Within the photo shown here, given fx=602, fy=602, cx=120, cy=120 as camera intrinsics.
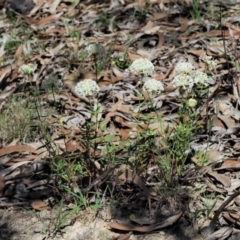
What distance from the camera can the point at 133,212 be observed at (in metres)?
3.31

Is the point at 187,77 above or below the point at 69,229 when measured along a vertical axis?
above

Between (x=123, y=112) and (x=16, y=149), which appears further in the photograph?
(x=123, y=112)

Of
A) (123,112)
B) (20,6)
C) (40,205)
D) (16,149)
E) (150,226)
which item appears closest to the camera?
(150,226)

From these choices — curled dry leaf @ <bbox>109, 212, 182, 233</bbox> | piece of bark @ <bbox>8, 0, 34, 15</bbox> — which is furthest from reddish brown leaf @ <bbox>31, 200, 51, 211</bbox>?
piece of bark @ <bbox>8, 0, 34, 15</bbox>

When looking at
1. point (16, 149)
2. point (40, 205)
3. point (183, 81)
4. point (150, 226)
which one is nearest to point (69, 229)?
point (40, 205)

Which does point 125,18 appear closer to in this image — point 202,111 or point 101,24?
point 101,24

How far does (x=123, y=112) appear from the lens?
4020 millimetres

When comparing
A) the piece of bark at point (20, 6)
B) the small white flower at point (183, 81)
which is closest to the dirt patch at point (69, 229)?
the small white flower at point (183, 81)

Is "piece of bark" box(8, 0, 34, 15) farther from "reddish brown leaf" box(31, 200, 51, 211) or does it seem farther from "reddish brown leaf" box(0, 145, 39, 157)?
"reddish brown leaf" box(31, 200, 51, 211)

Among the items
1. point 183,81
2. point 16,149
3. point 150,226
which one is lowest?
point 150,226

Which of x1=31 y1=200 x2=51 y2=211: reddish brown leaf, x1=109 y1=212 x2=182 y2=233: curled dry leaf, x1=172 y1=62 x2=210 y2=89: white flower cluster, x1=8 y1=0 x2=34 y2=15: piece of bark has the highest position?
x1=172 y1=62 x2=210 y2=89: white flower cluster

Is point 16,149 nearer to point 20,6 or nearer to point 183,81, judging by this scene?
point 183,81

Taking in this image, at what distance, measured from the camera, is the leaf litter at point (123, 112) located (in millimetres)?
3332

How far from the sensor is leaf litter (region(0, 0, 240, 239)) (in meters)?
3.33
